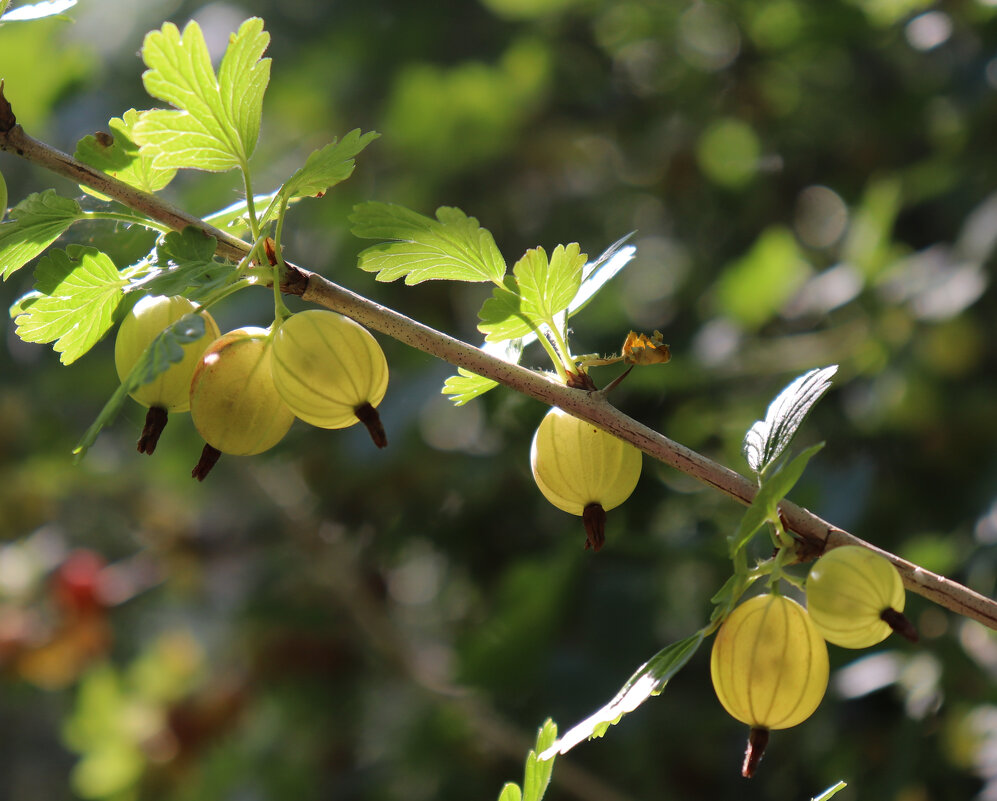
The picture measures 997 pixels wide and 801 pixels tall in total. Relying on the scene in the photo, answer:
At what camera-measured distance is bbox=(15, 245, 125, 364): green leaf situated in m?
0.59

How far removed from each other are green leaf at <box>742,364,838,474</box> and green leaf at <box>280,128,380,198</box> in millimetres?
298

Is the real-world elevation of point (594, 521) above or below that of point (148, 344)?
below

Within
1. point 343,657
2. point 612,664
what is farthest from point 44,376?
point 612,664

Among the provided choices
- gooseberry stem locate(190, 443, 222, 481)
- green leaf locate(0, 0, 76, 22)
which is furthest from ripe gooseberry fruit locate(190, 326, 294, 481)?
green leaf locate(0, 0, 76, 22)

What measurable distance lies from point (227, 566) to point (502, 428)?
1.29m

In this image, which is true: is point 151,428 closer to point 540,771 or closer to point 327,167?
point 327,167

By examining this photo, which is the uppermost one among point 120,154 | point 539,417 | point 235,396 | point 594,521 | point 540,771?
point 120,154

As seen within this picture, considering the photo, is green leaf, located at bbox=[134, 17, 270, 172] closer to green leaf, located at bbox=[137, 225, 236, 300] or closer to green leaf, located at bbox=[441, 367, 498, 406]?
green leaf, located at bbox=[137, 225, 236, 300]

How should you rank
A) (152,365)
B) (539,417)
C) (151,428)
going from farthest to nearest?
(539,417) → (151,428) → (152,365)

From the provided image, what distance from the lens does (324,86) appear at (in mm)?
2301

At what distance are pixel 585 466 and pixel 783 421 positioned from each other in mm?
128

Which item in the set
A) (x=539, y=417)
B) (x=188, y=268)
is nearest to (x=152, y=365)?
(x=188, y=268)

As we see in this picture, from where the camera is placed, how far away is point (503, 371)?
1.84 feet

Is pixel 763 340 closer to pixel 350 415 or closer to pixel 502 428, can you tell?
→ pixel 502 428
